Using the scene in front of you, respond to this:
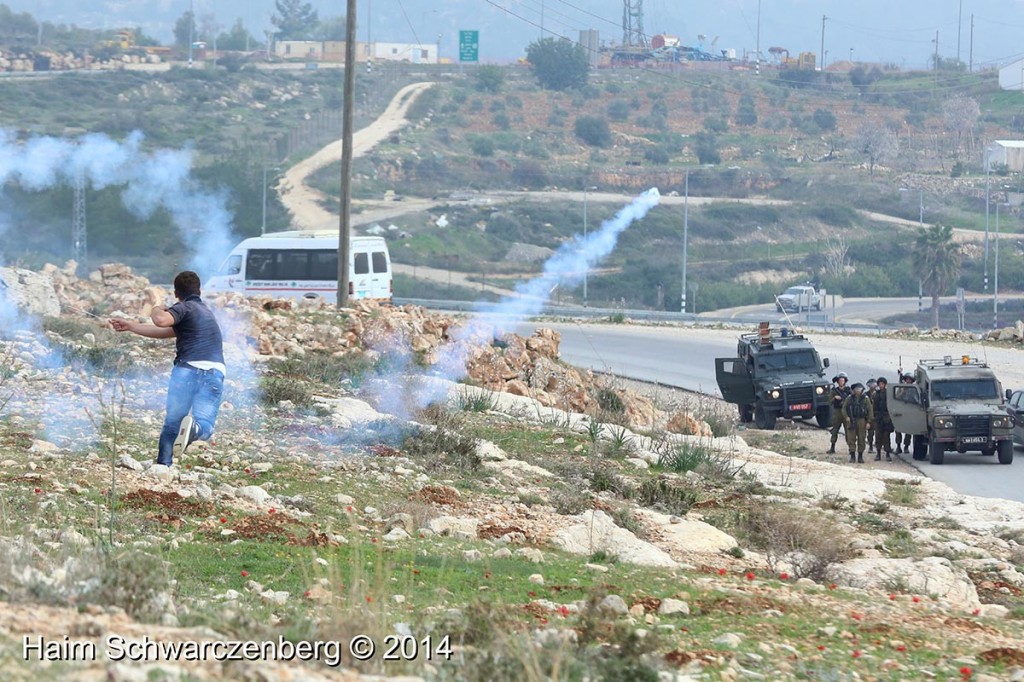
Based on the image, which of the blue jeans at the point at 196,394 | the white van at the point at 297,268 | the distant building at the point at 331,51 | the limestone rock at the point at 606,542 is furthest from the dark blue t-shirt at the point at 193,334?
the distant building at the point at 331,51

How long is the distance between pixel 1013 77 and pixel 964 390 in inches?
4583

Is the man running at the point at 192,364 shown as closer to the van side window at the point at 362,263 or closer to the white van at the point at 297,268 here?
the white van at the point at 297,268

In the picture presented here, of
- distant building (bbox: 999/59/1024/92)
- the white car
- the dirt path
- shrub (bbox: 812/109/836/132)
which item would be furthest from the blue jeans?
distant building (bbox: 999/59/1024/92)

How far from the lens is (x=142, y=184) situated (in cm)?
5234

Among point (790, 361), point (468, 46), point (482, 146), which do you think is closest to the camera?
point (790, 361)

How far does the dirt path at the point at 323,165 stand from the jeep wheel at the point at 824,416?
136 feet

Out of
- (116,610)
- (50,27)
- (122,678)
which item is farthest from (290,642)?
(50,27)

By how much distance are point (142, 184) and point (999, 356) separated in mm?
29717

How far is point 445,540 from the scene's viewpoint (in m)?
11.4

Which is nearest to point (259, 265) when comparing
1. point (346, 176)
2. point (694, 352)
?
point (346, 176)

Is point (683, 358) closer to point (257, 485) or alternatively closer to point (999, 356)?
point (999, 356)

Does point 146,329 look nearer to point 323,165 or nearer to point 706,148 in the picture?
point 323,165

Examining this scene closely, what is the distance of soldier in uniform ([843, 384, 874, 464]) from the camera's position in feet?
79.6

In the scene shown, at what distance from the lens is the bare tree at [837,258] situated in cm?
7712
